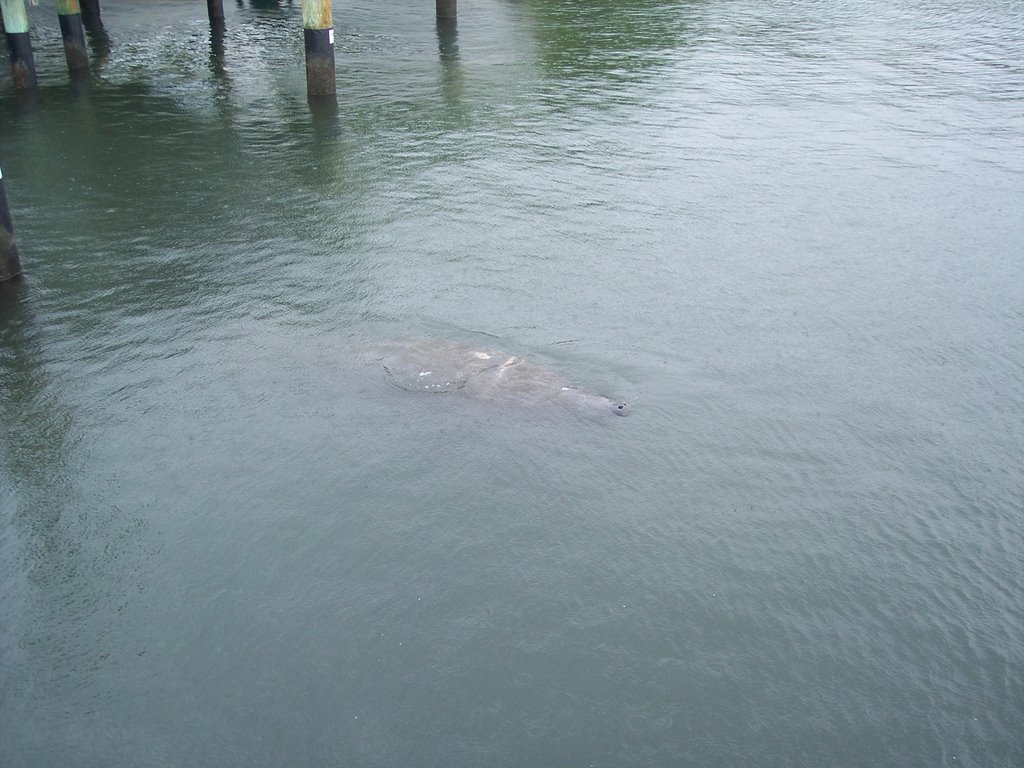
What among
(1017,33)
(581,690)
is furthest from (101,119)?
(1017,33)

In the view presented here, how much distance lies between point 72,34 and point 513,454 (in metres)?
16.5

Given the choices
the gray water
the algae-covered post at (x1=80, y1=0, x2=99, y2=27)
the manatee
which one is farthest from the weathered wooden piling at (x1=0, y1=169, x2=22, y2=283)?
the algae-covered post at (x1=80, y1=0, x2=99, y2=27)

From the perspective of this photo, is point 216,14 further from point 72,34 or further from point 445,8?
point 72,34

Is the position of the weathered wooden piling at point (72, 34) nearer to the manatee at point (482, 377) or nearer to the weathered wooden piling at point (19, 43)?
the weathered wooden piling at point (19, 43)

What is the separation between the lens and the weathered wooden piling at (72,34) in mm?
18859

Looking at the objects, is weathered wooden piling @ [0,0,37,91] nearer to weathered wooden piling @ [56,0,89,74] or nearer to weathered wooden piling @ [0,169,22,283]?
weathered wooden piling @ [56,0,89,74]

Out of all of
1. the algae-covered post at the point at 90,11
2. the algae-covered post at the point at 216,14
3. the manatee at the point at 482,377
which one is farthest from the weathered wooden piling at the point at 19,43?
the manatee at the point at 482,377

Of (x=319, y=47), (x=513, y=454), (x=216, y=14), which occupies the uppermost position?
(x=216, y=14)

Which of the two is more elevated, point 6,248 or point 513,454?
point 6,248

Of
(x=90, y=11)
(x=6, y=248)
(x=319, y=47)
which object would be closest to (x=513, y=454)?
(x=6, y=248)

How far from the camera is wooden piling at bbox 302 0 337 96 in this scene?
664 inches

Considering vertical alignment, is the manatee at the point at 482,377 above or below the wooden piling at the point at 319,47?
below

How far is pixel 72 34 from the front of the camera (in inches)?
753

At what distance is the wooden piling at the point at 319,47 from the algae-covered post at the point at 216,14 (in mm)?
8474
